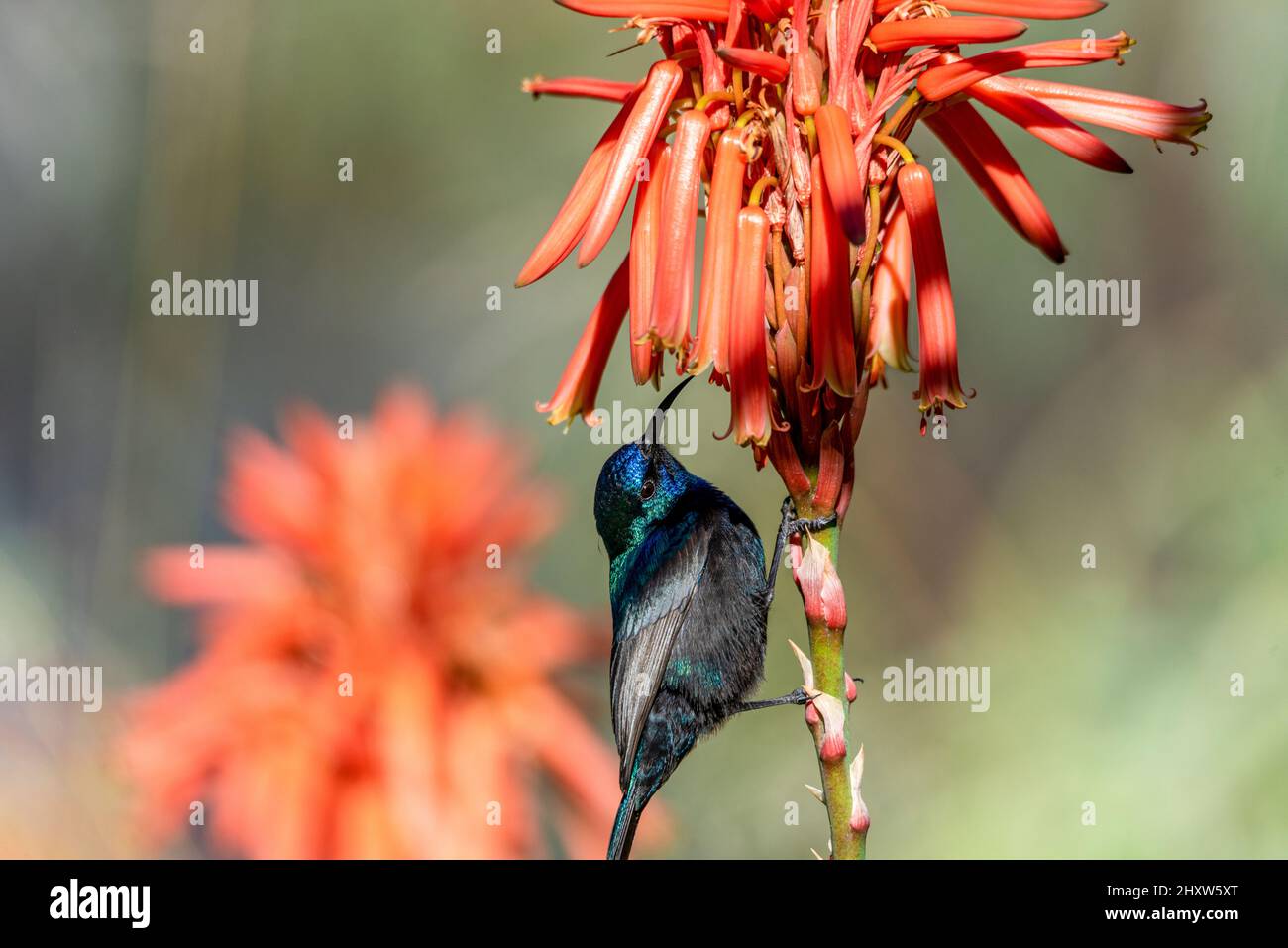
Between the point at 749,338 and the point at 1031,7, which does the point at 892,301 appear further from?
the point at 1031,7

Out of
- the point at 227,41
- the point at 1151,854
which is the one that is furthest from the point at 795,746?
the point at 227,41

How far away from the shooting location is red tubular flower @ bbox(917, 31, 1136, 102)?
168cm

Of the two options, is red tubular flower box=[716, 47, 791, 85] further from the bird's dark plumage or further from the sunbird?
the bird's dark plumage

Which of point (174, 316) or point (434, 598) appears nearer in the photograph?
point (434, 598)

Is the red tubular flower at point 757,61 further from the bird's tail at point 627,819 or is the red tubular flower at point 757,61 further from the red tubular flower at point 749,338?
the bird's tail at point 627,819

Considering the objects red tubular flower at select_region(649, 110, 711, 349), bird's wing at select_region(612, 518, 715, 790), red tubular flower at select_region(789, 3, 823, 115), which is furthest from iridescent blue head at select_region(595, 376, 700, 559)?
red tubular flower at select_region(789, 3, 823, 115)

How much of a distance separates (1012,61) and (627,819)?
197 cm

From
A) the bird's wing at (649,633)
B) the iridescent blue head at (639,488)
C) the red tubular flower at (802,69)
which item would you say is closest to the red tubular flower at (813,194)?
the red tubular flower at (802,69)

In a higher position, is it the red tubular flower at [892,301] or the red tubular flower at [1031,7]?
the red tubular flower at [1031,7]

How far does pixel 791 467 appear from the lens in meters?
1.84

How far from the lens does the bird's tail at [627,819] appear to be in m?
2.72

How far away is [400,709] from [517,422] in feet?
5.84

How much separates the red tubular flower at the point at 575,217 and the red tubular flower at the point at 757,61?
0.26 metres

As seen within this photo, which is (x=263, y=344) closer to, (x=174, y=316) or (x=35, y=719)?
(x=174, y=316)
